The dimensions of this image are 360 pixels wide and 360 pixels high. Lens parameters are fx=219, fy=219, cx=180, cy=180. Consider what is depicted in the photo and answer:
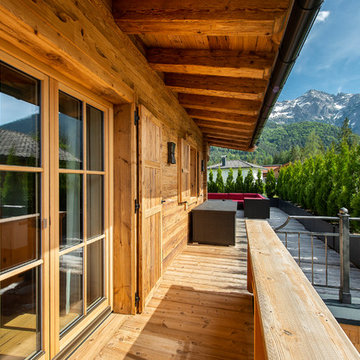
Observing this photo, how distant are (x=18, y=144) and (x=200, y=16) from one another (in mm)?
1457

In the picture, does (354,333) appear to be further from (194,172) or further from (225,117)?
(194,172)

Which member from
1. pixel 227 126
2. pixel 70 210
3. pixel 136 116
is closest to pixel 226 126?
pixel 227 126

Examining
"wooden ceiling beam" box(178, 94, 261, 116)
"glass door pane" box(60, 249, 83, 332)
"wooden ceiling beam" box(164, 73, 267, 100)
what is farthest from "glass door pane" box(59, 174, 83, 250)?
"wooden ceiling beam" box(178, 94, 261, 116)

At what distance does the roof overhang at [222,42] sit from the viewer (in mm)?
1479

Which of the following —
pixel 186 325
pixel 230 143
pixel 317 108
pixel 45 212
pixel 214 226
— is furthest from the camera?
pixel 317 108

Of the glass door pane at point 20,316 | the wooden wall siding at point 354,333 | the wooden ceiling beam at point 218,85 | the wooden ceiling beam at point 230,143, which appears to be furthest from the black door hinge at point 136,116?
the wooden ceiling beam at point 230,143

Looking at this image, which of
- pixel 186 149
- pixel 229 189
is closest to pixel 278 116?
pixel 229 189

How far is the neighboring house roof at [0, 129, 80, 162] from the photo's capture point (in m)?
1.17

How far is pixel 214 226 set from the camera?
4.54m

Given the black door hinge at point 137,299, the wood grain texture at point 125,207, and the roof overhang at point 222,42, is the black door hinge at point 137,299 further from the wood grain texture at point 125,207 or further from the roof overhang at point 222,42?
the roof overhang at point 222,42

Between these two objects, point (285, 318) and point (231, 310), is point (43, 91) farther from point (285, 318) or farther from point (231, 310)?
point (231, 310)

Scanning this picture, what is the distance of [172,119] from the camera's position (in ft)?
11.3

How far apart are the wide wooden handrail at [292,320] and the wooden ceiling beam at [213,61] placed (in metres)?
1.84

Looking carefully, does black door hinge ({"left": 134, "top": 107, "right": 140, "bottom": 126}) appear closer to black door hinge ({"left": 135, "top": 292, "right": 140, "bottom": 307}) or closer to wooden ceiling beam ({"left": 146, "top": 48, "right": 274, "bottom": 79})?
wooden ceiling beam ({"left": 146, "top": 48, "right": 274, "bottom": 79})
